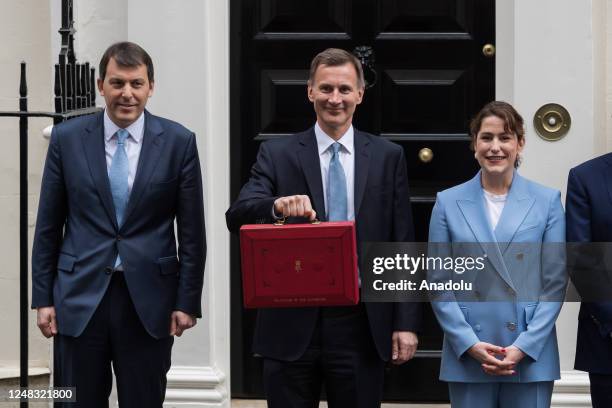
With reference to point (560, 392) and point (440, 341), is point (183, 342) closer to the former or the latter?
point (440, 341)

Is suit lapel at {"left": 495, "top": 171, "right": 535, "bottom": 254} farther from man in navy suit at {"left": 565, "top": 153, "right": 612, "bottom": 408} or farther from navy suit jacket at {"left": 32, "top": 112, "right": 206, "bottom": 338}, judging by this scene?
navy suit jacket at {"left": 32, "top": 112, "right": 206, "bottom": 338}

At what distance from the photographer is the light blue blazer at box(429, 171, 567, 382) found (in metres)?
5.34

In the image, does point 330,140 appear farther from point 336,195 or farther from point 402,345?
point 402,345

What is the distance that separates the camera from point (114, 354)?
17.9ft

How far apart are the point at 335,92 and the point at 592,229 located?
1.21 metres

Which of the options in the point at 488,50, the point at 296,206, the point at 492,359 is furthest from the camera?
the point at 488,50

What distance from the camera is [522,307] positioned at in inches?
212

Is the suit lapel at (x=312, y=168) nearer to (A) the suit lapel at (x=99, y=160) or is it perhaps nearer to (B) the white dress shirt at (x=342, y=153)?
(B) the white dress shirt at (x=342, y=153)

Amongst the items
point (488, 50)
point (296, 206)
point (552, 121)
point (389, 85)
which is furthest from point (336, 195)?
point (488, 50)

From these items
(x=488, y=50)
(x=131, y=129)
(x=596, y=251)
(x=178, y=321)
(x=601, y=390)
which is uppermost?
(x=488, y=50)

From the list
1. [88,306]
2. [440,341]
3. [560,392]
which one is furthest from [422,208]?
[88,306]

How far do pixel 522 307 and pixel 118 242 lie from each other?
1.61m

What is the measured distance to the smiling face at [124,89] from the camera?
5465 millimetres

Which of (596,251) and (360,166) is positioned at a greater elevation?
(360,166)
